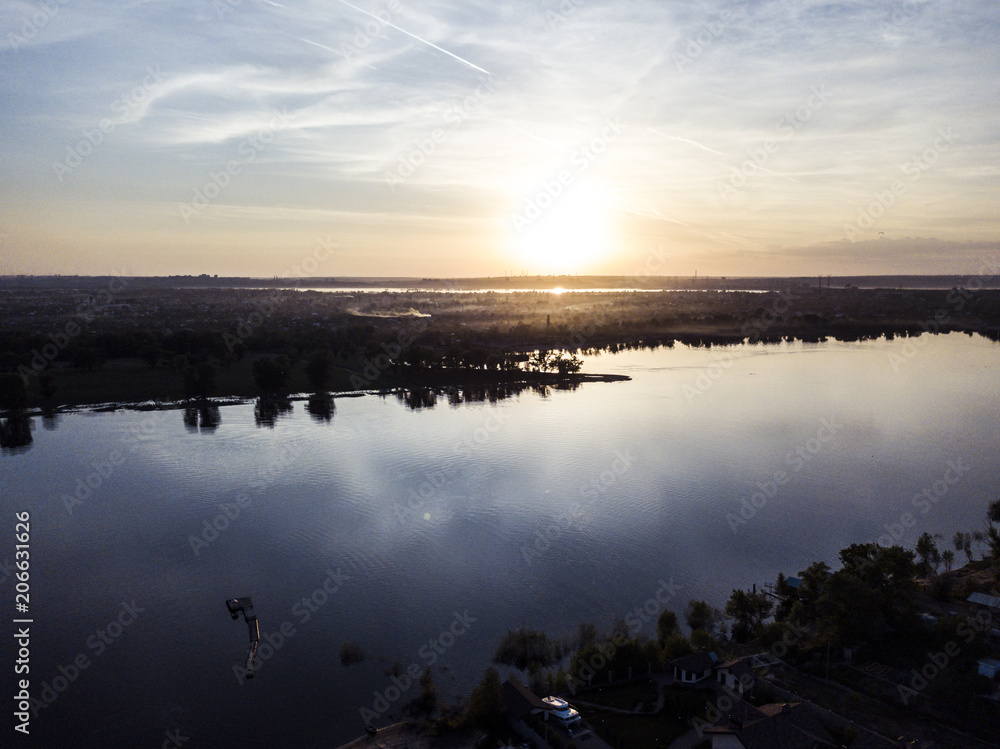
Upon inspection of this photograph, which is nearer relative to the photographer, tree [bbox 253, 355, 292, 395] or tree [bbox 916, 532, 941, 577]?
tree [bbox 916, 532, 941, 577]

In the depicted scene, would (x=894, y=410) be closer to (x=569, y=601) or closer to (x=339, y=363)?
(x=569, y=601)

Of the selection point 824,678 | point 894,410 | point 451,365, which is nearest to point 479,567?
point 824,678

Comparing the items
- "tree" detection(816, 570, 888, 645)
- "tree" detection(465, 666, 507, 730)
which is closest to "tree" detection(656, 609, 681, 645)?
"tree" detection(816, 570, 888, 645)

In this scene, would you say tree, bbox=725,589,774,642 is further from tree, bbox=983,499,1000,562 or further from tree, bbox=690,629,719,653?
tree, bbox=983,499,1000,562

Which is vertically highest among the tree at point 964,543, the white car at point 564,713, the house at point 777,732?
the tree at point 964,543

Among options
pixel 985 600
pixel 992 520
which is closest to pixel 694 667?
pixel 985 600

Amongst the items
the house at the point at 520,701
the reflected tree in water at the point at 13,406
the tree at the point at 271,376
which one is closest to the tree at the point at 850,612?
the house at the point at 520,701

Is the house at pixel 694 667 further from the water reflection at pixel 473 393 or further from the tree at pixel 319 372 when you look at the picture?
the tree at pixel 319 372
